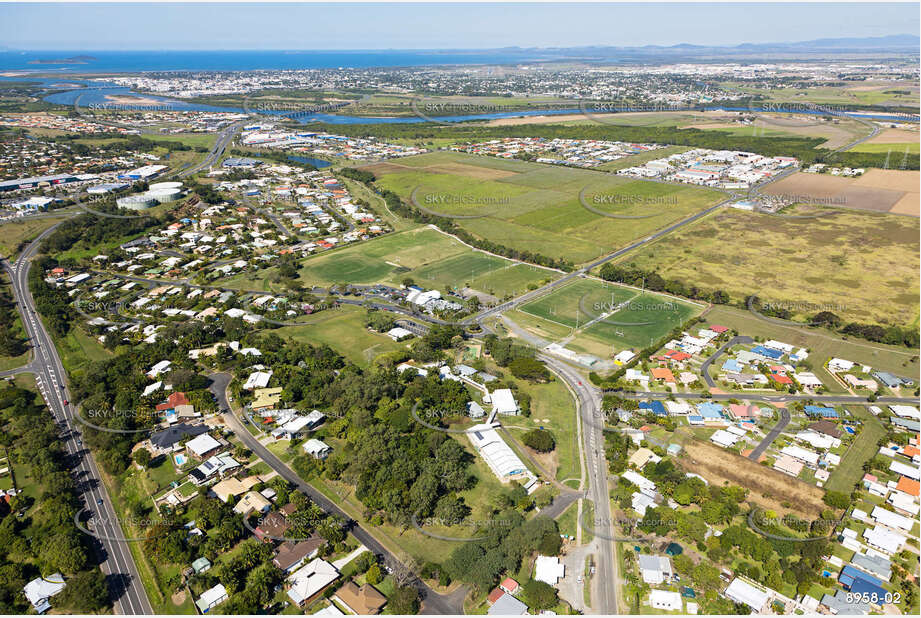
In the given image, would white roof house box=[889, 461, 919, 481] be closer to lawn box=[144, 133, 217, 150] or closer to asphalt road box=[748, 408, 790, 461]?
asphalt road box=[748, 408, 790, 461]

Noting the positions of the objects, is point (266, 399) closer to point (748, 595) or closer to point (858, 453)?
point (748, 595)

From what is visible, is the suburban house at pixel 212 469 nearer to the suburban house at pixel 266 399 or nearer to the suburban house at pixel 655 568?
the suburban house at pixel 266 399

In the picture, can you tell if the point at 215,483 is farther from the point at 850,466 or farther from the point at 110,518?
the point at 850,466

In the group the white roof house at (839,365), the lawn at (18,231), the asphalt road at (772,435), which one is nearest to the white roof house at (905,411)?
the white roof house at (839,365)

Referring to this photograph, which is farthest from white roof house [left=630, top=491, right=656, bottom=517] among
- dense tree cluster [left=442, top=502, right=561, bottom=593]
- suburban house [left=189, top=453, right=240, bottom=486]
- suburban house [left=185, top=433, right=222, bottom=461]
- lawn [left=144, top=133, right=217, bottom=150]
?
lawn [left=144, top=133, right=217, bottom=150]

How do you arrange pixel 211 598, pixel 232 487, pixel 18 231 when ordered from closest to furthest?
pixel 211 598
pixel 232 487
pixel 18 231

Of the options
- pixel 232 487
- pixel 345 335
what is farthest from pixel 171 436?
pixel 345 335
